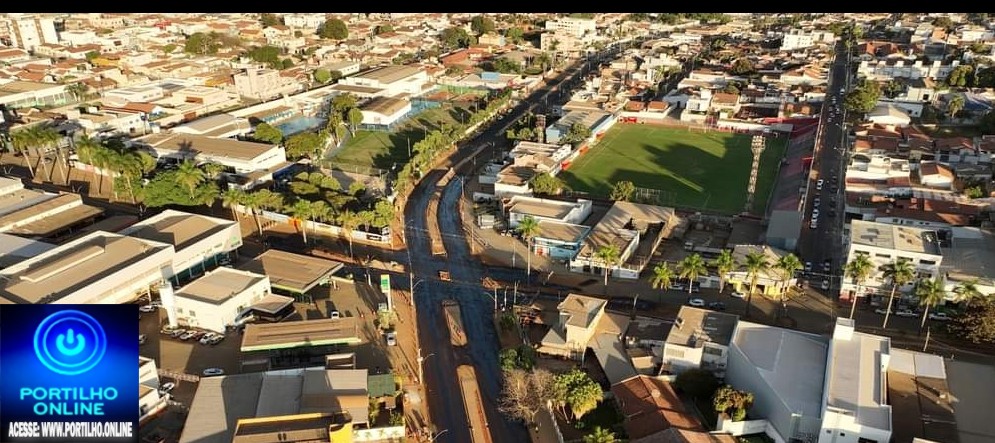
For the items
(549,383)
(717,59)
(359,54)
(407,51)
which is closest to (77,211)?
(549,383)

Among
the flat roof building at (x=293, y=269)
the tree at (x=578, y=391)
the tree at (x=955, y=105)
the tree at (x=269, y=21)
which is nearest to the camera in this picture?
the tree at (x=578, y=391)

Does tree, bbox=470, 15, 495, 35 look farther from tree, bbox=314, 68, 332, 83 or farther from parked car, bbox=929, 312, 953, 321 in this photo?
parked car, bbox=929, 312, 953, 321

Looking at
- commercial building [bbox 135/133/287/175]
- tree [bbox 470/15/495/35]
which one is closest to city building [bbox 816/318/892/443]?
commercial building [bbox 135/133/287/175]

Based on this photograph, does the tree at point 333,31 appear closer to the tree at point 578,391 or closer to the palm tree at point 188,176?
the palm tree at point 188,176

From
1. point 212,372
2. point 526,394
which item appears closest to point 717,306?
point 526,394

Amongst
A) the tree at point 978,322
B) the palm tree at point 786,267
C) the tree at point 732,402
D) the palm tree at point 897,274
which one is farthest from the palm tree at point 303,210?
the tree at point 978,322

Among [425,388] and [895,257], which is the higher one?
[895,257]

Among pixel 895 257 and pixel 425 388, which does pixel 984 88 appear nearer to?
pixel 895 257
